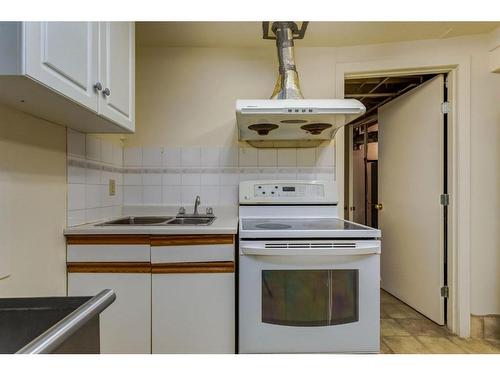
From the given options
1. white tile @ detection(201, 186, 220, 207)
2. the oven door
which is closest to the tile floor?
the oven door

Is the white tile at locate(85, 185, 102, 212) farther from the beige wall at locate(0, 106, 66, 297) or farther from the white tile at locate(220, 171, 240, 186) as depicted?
the white tile at locate(220, 171, 240, 186)

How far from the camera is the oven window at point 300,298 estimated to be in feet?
4.73

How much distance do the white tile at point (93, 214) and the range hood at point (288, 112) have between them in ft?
3.37

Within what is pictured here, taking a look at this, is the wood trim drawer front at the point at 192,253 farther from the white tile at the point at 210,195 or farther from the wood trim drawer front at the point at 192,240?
the white tile at the point at 210,195

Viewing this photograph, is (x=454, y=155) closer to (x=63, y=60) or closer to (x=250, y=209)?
(x=250, y=209)

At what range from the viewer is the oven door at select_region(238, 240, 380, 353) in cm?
143

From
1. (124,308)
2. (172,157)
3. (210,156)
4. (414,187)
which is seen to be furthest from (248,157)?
(414,187)

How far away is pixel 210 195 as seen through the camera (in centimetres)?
211

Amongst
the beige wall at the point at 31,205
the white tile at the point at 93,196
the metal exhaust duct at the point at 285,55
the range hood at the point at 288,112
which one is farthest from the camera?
the metal exhaust duct at the point at 285,55

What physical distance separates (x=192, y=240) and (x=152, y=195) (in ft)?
2.70

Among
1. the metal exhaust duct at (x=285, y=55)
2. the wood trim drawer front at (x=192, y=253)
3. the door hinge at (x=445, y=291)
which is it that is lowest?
the door hinge at (x=445, y=291)

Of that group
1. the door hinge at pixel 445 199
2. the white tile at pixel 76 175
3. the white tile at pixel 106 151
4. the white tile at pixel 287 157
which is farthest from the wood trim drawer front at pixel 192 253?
the door hinge at pixel 445 199

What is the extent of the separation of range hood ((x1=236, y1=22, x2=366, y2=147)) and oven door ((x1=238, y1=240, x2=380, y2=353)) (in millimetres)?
689
